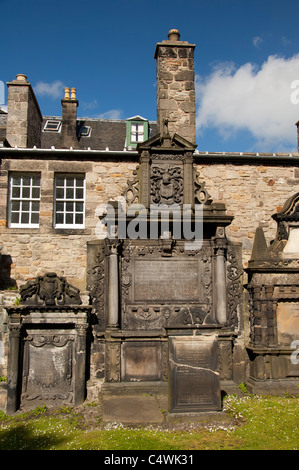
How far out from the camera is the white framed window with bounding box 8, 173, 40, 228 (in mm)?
10094

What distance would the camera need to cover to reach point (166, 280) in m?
8.72

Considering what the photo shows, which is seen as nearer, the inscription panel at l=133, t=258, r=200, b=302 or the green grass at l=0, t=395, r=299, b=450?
the green grass at l=0, t=395, r=299, b=450

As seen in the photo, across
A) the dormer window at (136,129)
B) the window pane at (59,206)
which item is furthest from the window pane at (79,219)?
the dormer window at (136,129)

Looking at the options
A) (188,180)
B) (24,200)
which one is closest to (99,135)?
(24,200)

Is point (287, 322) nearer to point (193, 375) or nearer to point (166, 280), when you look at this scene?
point (166, 280)

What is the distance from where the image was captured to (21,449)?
5535 mm

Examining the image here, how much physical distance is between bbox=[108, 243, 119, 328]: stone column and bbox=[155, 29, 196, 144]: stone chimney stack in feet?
14.4

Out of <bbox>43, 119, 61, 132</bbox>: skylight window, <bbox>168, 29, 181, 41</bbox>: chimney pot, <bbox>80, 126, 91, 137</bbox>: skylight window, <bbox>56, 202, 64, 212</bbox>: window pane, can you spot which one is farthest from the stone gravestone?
<bbox>43, 119, 61, 132</bbox>: skylight window

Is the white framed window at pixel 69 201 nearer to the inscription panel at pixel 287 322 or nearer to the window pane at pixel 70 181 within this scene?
the window pane at pixel 70 181

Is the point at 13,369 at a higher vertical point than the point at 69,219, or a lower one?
lower

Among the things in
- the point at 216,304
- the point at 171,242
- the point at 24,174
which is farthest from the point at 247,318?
the point at 24,174

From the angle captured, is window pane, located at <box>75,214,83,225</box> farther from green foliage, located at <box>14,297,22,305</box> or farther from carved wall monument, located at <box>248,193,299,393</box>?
carved wall monument, located at <box>248,193,299,393</box>

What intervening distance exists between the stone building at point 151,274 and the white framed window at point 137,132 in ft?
14.2

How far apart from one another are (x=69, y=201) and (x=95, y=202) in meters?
0.67
